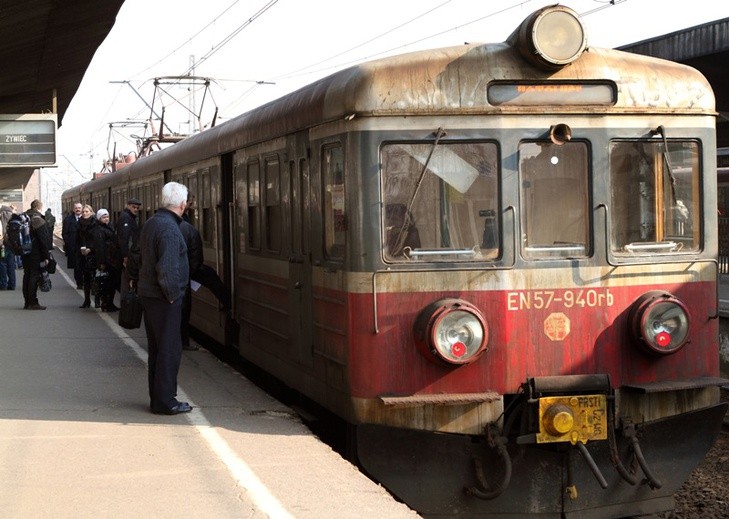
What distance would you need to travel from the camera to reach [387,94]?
22.9 ft

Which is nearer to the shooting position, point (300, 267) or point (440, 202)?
point (440, 202)

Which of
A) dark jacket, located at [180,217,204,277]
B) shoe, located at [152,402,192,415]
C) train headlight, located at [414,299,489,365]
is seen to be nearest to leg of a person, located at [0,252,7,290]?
dark jacket, located at [180,217,204,277]

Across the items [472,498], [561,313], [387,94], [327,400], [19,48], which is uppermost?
[19,48]

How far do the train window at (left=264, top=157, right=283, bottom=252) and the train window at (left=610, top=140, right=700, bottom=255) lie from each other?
9.03ft

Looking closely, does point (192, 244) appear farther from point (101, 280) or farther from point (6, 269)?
point (6, 269)

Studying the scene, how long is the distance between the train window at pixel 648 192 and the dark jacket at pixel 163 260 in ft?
10.2

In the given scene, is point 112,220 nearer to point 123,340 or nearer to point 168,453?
point 123,340

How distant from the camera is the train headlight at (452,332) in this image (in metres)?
6.88

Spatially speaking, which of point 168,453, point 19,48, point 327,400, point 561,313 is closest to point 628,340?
point 561,313

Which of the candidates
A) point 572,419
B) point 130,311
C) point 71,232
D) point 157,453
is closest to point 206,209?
point 130,311

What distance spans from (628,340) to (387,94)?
6.90 feet

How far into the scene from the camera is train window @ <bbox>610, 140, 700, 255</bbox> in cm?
724

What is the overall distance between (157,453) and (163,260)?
63.4 inches

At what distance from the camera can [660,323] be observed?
23.7 feet
